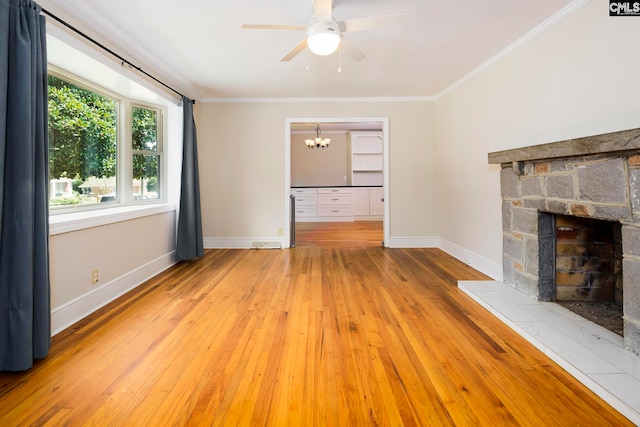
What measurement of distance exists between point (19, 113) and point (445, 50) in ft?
11.3

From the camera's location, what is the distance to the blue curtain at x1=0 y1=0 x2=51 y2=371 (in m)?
1.72

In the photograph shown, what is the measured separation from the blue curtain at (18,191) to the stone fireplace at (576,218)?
3.26 m

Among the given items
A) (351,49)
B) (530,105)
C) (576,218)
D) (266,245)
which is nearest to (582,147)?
(576,218)

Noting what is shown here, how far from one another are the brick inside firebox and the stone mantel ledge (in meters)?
0.59

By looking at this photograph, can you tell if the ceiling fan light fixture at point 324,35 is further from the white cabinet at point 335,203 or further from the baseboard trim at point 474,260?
the white cabinet at point 335,203

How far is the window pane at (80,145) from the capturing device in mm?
2766

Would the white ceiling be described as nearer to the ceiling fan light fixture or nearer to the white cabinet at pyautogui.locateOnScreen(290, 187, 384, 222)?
the ceiling fan light fixture

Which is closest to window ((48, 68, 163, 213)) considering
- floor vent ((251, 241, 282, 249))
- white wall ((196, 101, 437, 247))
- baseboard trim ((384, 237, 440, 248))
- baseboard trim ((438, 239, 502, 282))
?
white wall ((196, 101, 437, 247))

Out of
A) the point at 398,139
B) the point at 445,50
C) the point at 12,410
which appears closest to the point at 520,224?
the point at 445,50

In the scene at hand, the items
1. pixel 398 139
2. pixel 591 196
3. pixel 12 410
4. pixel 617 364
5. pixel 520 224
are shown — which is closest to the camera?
pixel 12 410

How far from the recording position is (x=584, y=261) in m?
2.56

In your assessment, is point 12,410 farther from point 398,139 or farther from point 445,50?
point 398,139

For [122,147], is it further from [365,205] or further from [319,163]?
[365,205]

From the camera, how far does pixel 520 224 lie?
110 inches
